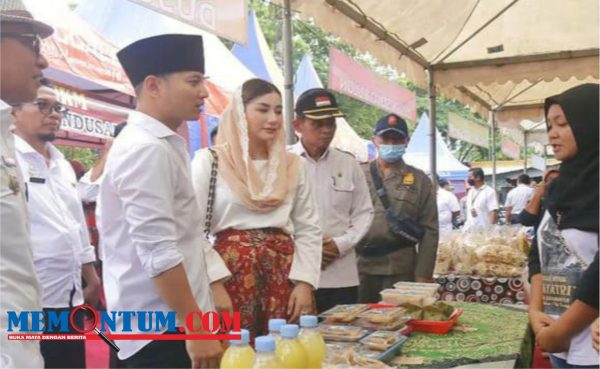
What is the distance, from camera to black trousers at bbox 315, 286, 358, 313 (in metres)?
2.65

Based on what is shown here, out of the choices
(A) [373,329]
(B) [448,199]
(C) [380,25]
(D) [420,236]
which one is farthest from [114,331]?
(B) [448,199]

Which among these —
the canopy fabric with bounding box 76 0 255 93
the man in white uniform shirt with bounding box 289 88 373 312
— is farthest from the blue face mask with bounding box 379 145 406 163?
the canopy fabric with bounding box 76 0 255 93

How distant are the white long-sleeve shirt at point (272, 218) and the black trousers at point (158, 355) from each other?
353mm

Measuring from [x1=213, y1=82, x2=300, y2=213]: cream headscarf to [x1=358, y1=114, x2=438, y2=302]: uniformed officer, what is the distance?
3.60 ft

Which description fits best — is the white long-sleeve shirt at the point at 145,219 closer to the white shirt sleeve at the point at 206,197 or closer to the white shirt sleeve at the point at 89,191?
the white shirt sleeve at the point at 206,197

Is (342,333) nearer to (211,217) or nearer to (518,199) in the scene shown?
(211,217)

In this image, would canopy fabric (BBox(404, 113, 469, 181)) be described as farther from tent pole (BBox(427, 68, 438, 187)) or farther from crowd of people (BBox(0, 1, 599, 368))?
crowd of people (BBox(0, 1, 599, 368))

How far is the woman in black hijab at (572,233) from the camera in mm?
1641

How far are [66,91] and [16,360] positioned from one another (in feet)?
12.9

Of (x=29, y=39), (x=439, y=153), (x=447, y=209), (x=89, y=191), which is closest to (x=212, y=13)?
(x=29, y=39)

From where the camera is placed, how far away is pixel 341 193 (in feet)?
8.93

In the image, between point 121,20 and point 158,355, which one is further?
point 121,20

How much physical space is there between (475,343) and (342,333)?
1.65 ft

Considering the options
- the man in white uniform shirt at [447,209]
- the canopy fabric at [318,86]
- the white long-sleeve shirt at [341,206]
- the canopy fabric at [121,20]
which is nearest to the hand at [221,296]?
the white long-sleeve shirt at [341,206]
